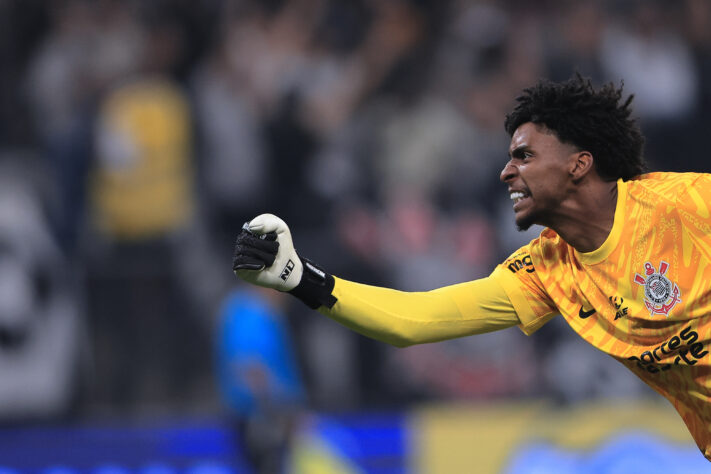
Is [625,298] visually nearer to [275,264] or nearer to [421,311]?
[421,311]

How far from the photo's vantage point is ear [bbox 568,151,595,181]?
438 centimetres

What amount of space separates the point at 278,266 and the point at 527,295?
107 cm

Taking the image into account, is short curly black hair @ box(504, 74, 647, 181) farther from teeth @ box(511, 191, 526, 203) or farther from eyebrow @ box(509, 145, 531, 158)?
teeth @ box(511, 191, 526, 203)

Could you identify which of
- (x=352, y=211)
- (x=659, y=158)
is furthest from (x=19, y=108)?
(x=659, y=158)

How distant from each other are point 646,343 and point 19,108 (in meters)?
6.37

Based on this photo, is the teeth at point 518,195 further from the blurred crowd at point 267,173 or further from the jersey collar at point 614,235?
the blurred crowd at point 267,173

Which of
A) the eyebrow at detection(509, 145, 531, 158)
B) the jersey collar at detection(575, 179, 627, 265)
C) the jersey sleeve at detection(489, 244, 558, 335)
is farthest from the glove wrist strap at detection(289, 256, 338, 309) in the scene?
the jersey collar at detection(575, 179, 627, 265)

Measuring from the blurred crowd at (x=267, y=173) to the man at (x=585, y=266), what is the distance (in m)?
3.67

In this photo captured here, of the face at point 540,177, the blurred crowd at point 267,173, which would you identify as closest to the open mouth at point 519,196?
the face at point 540,177

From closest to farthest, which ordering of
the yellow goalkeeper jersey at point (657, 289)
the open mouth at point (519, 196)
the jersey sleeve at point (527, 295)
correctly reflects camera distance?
the yellow goalkeeper jersey at point (657, 289), the open mouth at point (519, 196), the jersey sleeve at point (527, 295)

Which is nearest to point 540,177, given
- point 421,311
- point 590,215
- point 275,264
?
point 590,215

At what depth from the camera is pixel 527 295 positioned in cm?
464

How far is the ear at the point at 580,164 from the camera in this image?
4.38 meters

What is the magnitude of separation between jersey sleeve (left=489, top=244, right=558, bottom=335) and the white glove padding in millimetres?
890
